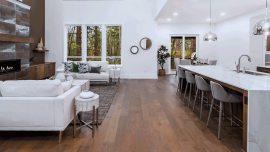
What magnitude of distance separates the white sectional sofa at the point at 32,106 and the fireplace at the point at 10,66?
10.7 ft

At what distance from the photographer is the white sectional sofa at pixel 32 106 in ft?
7.98

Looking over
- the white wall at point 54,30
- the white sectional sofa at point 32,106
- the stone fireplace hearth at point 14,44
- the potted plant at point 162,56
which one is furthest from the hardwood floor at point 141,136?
the potted plant at point 162,56

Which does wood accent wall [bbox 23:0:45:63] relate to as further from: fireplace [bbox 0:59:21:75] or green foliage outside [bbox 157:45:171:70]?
green foliage outside [bbox 157:45:171:70]

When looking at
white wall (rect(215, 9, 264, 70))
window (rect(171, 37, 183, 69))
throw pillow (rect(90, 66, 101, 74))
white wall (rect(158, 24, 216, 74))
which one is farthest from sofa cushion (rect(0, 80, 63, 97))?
window (rect(171, 37, 183, 69))

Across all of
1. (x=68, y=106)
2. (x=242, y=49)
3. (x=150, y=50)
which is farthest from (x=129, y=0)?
(x=68, y=106)

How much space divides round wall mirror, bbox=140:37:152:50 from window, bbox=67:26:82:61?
2851 millimetres

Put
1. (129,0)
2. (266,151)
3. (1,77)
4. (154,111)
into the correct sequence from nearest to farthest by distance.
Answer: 1. (266,151)
2. (154,111)
3. (1,77)
4. (129,0)

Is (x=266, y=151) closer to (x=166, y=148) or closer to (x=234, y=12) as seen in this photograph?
(x=166, y=148)

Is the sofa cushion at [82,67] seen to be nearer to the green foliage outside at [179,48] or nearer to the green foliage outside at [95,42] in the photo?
the green foliage outside at [95,42]

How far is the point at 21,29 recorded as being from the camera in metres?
5.95

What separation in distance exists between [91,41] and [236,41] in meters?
6.38

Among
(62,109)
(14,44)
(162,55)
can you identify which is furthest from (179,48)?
(62,109)

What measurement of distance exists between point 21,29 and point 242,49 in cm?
809

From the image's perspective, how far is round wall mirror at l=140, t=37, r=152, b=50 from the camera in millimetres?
8852
